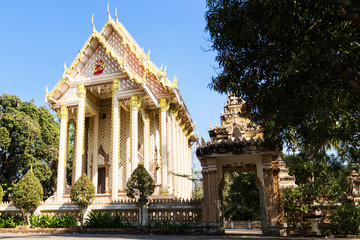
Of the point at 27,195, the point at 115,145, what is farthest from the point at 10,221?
the point at 115,145

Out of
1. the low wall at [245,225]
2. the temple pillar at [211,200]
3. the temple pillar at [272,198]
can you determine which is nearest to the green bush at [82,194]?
the temple pillar at [211,200]

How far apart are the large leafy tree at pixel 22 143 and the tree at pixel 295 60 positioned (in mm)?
20294

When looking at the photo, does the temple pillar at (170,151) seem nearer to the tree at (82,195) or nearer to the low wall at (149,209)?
the low wall at (149,209)

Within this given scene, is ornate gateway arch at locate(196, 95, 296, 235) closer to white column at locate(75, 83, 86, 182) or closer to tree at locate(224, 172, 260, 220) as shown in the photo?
white column at locate(75, 83, 86, 182)

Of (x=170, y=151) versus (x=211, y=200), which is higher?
(x=170, y=151)

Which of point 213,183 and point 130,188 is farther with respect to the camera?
point 130,188

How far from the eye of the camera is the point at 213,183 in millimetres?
10336

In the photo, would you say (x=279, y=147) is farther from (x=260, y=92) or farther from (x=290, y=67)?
(x=290, y=67)

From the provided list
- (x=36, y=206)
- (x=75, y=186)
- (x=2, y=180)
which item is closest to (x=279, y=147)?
(x=75, y=186)

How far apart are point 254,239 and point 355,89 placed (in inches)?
170

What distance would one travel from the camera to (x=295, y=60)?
704cm

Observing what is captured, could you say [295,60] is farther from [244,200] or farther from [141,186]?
[244,200]

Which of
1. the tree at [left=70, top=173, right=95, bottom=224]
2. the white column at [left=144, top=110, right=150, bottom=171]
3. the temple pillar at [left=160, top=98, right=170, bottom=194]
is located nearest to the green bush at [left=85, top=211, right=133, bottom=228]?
the tree at [left=70, top=173, right=95, bottom=224]

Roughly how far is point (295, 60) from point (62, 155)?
45.0 ft
